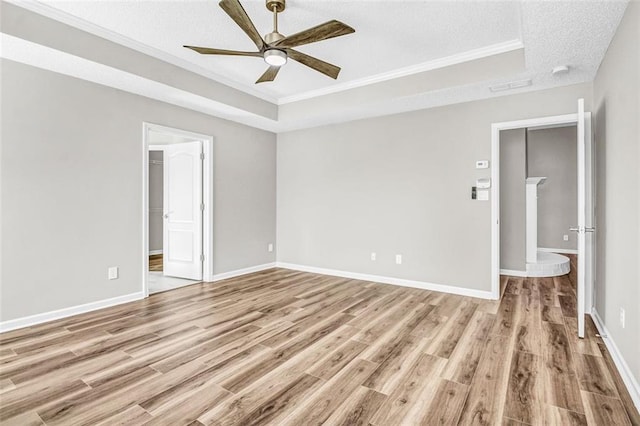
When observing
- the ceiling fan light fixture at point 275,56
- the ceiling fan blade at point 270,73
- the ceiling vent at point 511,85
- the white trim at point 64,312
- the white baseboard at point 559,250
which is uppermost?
the ceiling vent at point 511,85

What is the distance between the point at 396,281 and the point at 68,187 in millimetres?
4272

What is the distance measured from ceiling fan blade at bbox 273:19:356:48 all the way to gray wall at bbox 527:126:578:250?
7.43 meters

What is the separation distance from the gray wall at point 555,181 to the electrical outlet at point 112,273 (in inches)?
351

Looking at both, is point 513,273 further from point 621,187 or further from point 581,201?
point 621,187

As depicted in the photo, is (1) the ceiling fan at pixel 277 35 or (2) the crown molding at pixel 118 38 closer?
(1) the ceiling fan at pixel 277 35

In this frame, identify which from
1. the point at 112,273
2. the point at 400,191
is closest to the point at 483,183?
the point at 400,191

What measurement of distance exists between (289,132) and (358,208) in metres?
2.02

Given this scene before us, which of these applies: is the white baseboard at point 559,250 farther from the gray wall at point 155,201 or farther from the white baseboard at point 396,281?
the gray wall at point 155,201

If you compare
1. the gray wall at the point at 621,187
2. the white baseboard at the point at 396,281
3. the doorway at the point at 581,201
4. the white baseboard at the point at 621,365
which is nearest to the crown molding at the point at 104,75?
the white baseboard at the point at 396,281

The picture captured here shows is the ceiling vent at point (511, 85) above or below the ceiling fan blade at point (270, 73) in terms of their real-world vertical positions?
above

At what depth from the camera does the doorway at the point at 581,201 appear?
9.05 ft

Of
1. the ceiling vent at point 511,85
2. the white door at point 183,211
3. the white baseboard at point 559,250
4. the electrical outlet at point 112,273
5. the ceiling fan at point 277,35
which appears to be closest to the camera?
the ceiling fan at point 277,35

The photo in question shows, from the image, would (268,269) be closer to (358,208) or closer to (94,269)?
(358,208)

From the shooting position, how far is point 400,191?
483 centimetres
